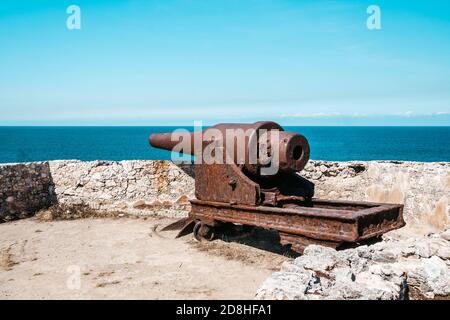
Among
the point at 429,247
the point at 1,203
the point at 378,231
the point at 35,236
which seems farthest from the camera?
the point at 1,203

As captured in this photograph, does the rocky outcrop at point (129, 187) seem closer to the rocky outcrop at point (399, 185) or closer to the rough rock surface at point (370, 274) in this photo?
the rocky outcrop at point (399, 185)

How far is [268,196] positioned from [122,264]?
236 cm

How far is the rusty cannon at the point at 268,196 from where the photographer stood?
18.9ft

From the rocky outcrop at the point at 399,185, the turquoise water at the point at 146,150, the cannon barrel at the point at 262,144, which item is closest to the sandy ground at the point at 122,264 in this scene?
the cannon barrel at the point at 262,144

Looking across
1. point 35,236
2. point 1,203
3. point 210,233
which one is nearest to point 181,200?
point 210,233

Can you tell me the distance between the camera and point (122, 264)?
21.2 feet

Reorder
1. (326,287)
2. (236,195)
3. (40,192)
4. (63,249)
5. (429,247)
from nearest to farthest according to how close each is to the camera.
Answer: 1. (326,287)
2. (429,247)
3. (236,195)
4. (63,249)
5. (40,192)

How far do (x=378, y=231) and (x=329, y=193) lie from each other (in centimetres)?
267

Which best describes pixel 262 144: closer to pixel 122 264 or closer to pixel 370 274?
pixel 122 264

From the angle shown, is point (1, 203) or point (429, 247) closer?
point (429, 247)

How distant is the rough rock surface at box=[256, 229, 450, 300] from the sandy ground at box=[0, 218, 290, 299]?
1.15 m

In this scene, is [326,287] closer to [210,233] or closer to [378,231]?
[378,231]

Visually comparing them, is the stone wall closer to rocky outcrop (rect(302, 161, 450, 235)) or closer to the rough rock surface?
rocky outcrop (rect(302, 161, 450, 235))

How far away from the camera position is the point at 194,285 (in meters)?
5.50
